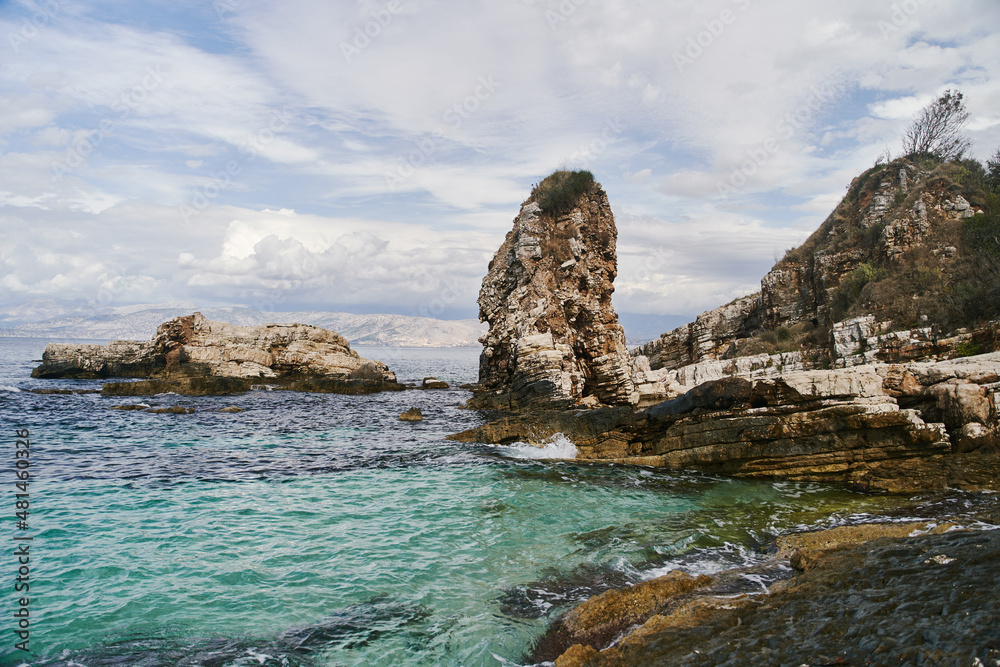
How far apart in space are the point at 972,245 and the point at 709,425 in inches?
689

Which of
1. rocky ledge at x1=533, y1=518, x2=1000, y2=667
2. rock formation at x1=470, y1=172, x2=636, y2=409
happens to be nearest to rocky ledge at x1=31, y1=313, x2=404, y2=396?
rock formation at x1=470, y1=172, x2=636, y2=409

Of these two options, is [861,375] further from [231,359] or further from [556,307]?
[231,359]

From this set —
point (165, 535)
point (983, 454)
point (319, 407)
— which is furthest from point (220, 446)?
point (983, 454)

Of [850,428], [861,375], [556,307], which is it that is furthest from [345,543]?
[556,307]

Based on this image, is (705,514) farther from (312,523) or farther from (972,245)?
(972,245)

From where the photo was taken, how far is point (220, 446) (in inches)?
727

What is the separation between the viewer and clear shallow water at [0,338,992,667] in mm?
6453

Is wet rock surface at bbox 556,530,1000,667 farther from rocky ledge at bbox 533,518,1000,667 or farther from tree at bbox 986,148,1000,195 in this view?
tree at bbox 986,148,1000,195

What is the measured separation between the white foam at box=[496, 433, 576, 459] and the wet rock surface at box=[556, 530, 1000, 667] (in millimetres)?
10970

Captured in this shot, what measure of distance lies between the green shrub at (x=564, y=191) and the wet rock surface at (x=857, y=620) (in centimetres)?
2939

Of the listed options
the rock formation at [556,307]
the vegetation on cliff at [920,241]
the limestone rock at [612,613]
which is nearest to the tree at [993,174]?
the vegetation on cliff at [920,241]

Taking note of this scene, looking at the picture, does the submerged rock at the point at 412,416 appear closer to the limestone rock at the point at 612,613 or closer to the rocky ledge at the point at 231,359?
the rocky ledge at the point at 231,359

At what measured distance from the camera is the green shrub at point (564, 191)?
110ft

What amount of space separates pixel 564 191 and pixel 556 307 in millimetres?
8964
